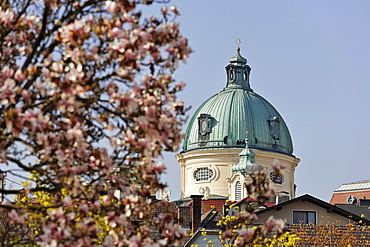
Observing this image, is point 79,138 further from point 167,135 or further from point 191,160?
point 191,160

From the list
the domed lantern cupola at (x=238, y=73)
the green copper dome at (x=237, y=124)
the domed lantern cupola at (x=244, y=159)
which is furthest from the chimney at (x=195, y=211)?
the domed lantern cupola at (x=238, y=73)

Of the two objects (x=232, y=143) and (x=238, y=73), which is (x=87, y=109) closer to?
(x=232, y=143)

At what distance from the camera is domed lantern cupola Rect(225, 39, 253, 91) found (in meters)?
107

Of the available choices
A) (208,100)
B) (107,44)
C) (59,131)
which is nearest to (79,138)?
(59,131)

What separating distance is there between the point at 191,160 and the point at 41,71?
9146 centimetres

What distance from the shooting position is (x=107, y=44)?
947cm

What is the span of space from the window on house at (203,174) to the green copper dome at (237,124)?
2701 millimetres

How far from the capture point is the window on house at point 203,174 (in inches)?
3873

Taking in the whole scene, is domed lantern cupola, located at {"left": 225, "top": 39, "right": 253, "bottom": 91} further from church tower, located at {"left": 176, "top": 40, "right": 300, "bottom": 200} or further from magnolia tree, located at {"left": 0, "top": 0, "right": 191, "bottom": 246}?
magnolia tree, located at {"left": 0, "top": 0, "right": 191, "bottom": 246}

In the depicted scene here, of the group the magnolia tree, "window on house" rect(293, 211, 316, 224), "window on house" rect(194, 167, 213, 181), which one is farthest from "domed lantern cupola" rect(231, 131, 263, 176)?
the magnolia tree

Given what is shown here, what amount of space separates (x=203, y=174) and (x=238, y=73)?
15.3 meters

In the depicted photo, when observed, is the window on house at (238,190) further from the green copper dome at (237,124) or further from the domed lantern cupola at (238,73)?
the domed lantern cupola at (238,73)

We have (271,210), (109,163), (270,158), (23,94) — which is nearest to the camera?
(23,94)

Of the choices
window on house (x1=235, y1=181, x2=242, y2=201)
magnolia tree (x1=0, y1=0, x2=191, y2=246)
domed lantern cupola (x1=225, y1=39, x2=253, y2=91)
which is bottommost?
magnolia tree (x1=0, y1=0, x2=191, y2=246)
